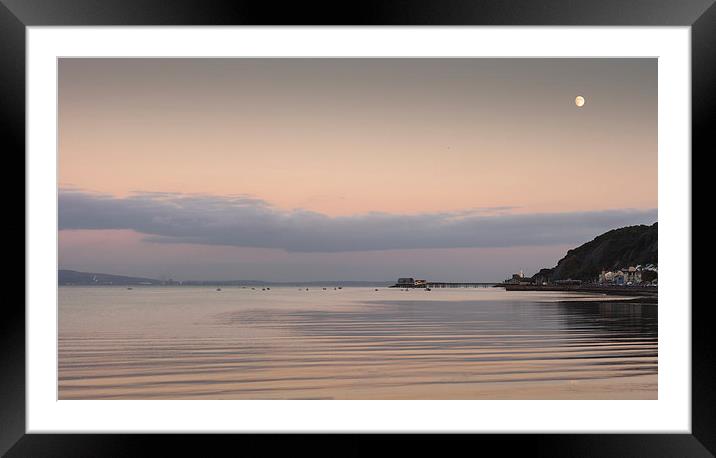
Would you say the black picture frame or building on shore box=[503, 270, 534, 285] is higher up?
the black picture frame

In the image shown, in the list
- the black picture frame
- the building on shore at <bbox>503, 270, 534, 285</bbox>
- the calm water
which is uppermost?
the black picture frame

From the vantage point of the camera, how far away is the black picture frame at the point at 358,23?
7.63ft

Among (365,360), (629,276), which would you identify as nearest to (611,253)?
(629,276)

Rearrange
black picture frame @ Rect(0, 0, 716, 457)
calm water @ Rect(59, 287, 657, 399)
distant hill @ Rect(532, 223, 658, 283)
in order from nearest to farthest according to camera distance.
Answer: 1. black picture frame @ Rect(0, 0, 716, 457)
2. calm water @ Rect(59, 287, 657, 399)
3. distant hill @ Rect(532, 223, 658, 283)

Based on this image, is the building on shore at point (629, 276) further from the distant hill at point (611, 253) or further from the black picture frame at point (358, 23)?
the black picture frame at point (358, 23)

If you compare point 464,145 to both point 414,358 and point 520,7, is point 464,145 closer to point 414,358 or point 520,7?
point 414,358

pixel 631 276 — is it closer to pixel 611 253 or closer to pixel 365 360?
pixel 611 253

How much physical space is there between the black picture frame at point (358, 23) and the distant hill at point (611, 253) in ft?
118

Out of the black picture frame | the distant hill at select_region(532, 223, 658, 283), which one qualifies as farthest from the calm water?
the distant hill at select_region(532, 223, 658, 283)

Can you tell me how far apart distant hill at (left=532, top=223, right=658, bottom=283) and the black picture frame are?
35898 millimetres

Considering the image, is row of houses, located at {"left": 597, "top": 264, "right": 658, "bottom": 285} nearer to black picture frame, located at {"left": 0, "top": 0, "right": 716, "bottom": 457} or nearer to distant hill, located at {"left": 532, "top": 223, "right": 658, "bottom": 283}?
distant hill, located at {"left": 532, "top": 223, "right": 658, "bottom": 283}

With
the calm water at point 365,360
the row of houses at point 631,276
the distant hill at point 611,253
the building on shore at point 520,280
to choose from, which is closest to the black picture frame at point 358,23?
the calm water at point 365,360

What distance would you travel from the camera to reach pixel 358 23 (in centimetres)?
233

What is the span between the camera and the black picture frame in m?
2.32
